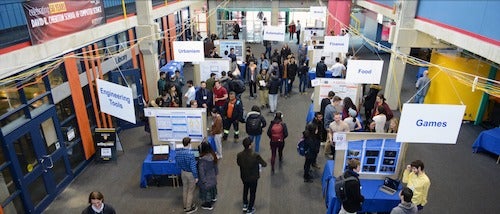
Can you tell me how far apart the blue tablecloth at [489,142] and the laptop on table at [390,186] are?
383 centimetres

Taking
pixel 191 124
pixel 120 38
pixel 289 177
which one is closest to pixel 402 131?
pixel 289 177

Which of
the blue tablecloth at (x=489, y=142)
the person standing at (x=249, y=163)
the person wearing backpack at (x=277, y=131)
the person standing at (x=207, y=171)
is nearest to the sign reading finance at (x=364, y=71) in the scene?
the person wearing backpack at (x=277, y=131)

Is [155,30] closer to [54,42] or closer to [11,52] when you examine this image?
[54,42]

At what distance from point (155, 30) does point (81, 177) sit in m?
4.74

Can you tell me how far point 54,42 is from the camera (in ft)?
18.8

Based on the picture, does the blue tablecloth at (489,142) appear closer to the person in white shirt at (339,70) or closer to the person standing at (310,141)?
the person in white shirt at (339,70)

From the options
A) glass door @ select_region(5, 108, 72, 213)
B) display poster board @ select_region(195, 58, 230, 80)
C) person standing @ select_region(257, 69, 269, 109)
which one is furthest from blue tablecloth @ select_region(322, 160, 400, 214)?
display poster board @ select_region(195, 58, 230, 80)

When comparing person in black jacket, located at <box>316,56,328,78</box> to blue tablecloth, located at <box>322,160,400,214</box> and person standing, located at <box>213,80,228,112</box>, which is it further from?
blue tablecloth, located at <box>322,160,400,214</box>

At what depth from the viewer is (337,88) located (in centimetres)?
803

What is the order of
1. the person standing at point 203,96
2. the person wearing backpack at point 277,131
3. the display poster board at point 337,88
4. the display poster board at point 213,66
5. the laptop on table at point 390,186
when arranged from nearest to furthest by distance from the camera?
the laptop on table at point 390,186
the person wearing backpack at point 277,131
the display poster board at point 337,88
the person standing at point 203,96
the display poster board at point 213,66

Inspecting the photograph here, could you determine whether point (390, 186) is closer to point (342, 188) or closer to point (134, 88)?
point (342, 188)

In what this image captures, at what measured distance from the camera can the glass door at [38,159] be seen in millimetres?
5473

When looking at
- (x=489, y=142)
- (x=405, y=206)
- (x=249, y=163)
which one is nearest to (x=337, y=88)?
(x=489, y=142)

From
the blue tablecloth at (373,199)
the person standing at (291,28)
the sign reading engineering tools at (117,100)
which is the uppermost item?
the sign reading engineering tools at (117,100)
